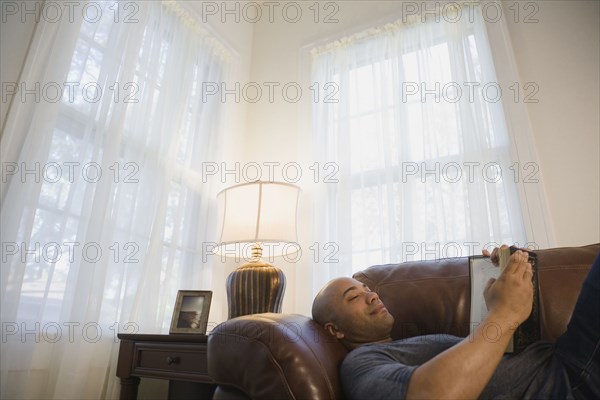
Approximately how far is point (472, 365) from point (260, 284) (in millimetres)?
1129

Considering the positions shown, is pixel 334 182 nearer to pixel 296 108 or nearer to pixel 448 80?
pixel 296 108

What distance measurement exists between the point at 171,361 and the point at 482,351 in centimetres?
122

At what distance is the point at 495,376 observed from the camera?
2.85ft

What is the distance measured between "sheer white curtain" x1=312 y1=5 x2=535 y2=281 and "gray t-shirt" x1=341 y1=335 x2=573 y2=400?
3.49ft

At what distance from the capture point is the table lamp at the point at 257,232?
5.76 ft

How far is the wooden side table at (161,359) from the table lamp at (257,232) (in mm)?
269

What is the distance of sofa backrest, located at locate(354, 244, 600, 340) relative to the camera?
114 centimetres

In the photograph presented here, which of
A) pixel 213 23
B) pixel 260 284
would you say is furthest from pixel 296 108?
pixel 260 284
